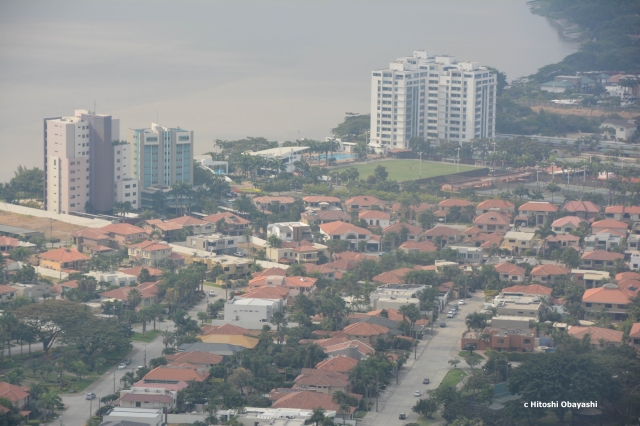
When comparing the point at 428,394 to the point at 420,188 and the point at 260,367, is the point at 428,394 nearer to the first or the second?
the point at 260,367

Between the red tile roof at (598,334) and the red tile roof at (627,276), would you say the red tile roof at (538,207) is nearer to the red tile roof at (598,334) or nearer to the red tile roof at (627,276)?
the red tile roof at (627,276)

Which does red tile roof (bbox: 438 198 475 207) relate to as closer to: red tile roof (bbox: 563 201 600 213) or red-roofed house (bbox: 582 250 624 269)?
red tile roof (bbox: 563 201 600 213)

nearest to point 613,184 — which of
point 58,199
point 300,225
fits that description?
point 300,225

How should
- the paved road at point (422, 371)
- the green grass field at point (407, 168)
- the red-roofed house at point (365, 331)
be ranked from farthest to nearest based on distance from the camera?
the green grass field at point (407, 168)
the red-roofed house at point (365, 331)
the paved road at point (422, 371)

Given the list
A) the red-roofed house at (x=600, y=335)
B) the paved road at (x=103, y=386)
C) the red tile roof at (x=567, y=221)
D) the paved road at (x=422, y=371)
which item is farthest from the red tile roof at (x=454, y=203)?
the red-roofed house at (x=600, y=335)

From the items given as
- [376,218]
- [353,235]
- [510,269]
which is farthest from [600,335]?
[376,218]

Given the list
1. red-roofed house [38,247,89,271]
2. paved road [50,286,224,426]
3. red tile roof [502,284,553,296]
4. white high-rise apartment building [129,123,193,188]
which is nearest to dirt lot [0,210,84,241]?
red-roofed house [38,247,89,271]
